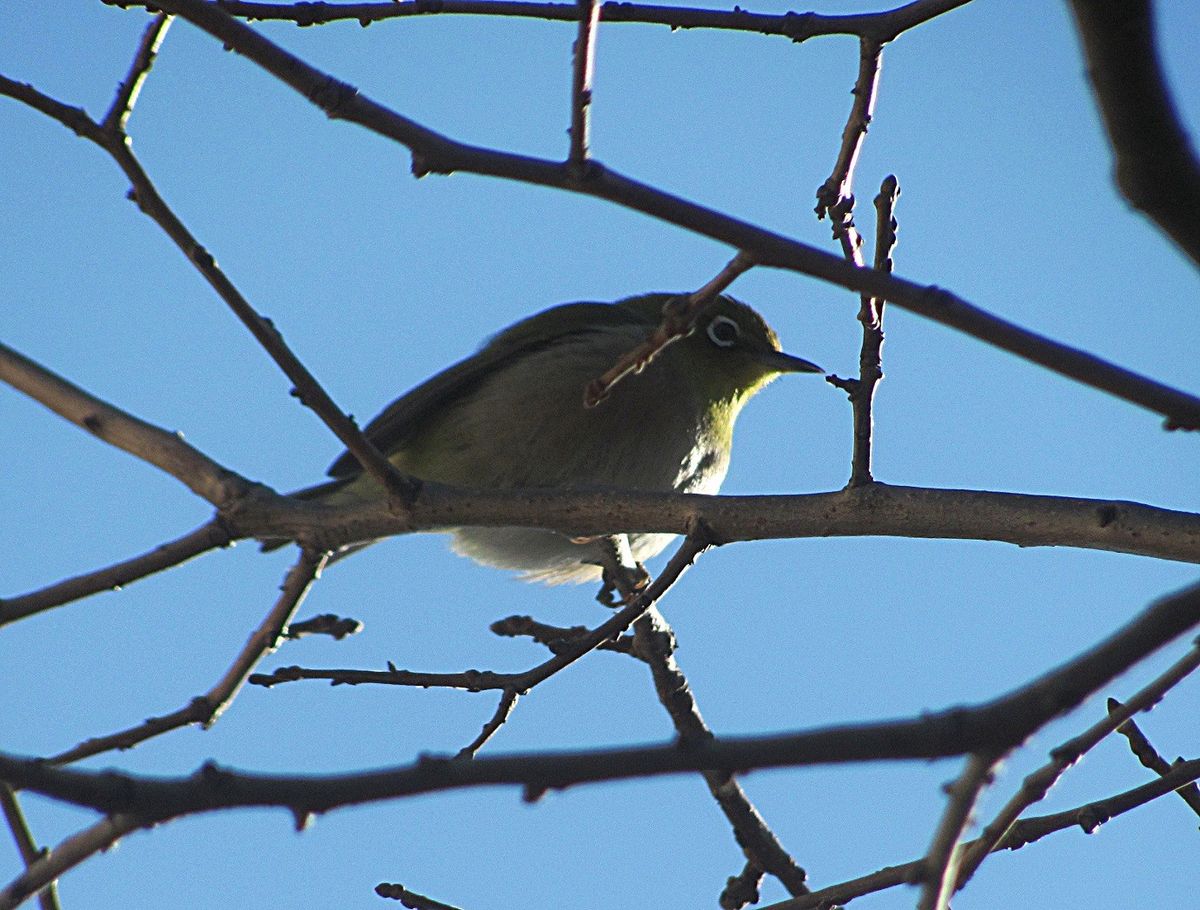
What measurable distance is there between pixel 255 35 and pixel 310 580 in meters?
1.49

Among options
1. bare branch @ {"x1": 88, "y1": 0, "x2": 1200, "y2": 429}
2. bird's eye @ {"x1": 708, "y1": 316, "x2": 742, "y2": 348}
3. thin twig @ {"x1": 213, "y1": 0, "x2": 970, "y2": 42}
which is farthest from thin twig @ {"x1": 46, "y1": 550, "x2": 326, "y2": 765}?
bird's eye @ {"x1": 708, "y1": 316, "x2": 742, "y2": 348}

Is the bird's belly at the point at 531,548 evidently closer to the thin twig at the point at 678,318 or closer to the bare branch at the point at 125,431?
the thin twig at the point at 678,318

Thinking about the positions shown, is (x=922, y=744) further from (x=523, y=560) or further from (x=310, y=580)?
(x=523, y=560)

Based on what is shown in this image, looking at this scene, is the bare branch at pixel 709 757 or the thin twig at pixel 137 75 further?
the thin twig at pixel 137 75

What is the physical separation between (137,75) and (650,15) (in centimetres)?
195

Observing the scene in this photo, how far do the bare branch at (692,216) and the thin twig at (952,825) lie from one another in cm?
61

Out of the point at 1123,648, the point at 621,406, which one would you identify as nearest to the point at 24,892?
the point at 1123,648

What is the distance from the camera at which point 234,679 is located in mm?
3217

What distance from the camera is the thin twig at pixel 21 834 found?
2.73 metres

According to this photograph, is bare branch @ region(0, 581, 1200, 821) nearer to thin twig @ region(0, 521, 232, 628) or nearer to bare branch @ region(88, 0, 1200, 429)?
bare branch @ region(88, 0, 1200, 429)

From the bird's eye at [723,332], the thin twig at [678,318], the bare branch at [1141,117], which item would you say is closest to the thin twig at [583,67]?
the thin twig at [678,318]

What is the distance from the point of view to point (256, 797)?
64.8 inches

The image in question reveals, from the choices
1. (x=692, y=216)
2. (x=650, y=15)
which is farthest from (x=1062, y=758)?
(x=650, y=15)

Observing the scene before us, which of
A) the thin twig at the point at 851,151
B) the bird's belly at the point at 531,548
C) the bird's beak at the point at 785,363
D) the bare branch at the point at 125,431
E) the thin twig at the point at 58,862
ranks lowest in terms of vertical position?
the thin twig at the point at 58,862
